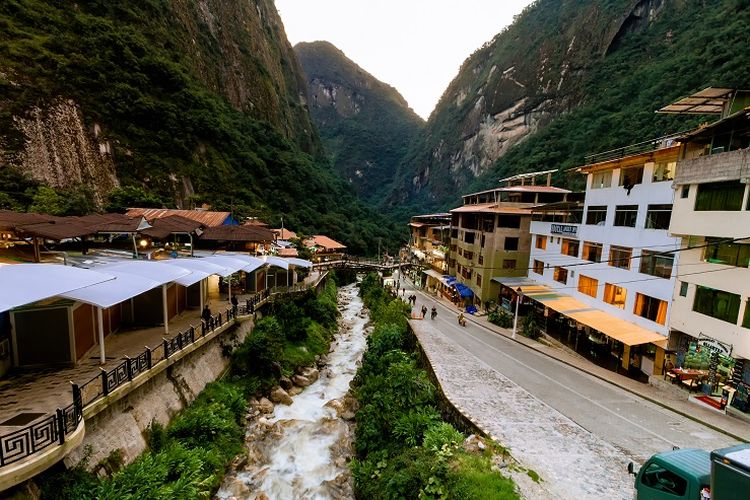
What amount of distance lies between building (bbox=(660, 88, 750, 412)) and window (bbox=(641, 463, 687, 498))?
31.2 ft

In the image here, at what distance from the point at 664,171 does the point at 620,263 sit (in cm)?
564

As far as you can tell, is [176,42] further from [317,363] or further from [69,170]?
[317,363]

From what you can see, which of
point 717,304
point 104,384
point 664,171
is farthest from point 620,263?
point 104,384

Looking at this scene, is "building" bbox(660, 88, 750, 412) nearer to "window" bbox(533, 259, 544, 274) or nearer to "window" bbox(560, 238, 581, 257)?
"window" bbox(560, 238, 581, 257)

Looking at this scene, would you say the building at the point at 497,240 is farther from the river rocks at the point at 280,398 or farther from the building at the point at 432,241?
the river rocks at the point at 280,398

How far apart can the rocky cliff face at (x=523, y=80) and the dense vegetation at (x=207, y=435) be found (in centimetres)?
8770

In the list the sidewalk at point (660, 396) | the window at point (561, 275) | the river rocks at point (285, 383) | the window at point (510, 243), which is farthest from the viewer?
the window at point (510, 243)

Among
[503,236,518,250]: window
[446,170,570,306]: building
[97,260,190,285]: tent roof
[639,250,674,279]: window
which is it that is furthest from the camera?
[503,236,518,250]: window

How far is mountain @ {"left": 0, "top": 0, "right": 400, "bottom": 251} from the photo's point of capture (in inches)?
1324

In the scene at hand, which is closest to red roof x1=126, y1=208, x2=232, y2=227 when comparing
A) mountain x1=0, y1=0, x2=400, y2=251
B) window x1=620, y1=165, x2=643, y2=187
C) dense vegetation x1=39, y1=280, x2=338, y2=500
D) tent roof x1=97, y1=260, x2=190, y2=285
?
mountain x1=0, y1=0, x2=400, y2=251

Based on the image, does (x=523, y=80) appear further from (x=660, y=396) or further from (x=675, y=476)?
(x=675, y=476)

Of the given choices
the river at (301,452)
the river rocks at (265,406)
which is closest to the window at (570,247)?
the river at (301,452)

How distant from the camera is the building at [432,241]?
4944cm

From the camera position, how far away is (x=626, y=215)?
64.8 feet
